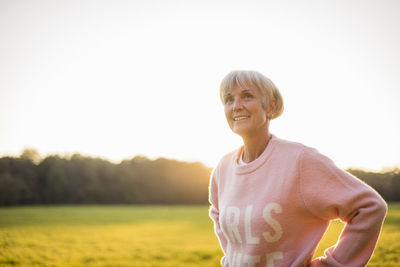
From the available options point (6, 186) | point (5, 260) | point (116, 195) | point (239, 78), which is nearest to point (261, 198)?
point (239, 78)

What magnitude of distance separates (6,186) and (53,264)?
39.5 metres

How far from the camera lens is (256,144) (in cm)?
Answer: 230

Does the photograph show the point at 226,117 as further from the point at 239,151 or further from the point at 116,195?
the point at 116,195

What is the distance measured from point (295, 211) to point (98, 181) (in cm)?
5631

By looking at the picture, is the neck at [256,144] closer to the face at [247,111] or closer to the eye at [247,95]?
the face at [247,111]

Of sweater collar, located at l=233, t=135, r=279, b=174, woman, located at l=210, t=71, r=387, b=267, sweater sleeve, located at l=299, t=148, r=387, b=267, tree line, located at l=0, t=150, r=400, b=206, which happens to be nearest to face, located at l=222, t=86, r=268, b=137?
woman, located at l=210, t=71, r=387, b=267

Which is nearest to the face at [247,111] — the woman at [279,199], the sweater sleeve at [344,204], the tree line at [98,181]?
the woman at [279,199]

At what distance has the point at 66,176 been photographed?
166ft

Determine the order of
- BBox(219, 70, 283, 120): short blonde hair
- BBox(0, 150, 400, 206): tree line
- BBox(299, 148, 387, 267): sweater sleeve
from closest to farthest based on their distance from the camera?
BBox(299, 148, 387, 267): sweater sleeve < BBox(219, 70, 283, 120): short blonde hair < BBox(0, 150, 400, 206): tree line

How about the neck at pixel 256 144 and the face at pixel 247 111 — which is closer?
the face at pixel 247 111

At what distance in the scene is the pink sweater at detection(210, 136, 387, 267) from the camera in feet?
5.80

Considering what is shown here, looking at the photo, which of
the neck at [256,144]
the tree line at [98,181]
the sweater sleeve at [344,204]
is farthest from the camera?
the tree line at [98,181]

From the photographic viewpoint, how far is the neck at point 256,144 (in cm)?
228

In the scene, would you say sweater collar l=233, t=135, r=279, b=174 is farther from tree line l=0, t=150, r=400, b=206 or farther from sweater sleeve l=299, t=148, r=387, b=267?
tree line l=0, t=150, r=400, b=206
